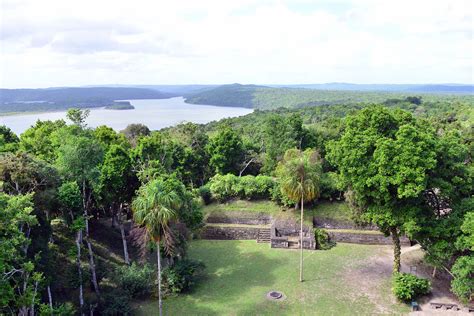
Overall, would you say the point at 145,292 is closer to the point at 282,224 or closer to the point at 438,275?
the point at 282,224

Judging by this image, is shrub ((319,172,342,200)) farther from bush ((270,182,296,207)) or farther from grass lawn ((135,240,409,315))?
grass lawn ((135,240,409,315))

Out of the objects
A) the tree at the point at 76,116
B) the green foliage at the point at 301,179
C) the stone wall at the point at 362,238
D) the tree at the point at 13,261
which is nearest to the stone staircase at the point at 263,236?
the stone wall at the point at 362,238

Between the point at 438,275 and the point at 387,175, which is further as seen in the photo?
the point at 438,275

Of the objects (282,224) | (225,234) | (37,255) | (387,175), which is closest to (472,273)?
(387,175)

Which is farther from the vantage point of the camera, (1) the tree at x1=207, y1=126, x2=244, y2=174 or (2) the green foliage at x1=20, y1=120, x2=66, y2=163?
(1) the tree at x1=207, y1=126, x2=244, y2=174

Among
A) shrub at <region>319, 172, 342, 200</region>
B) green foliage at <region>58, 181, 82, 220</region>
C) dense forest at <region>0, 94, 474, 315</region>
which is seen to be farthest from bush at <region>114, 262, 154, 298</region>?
shrub at <region>319, 172, 342, 200</region>

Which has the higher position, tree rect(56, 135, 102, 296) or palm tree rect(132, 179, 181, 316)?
tree rect(56, 135, 102, 296)
